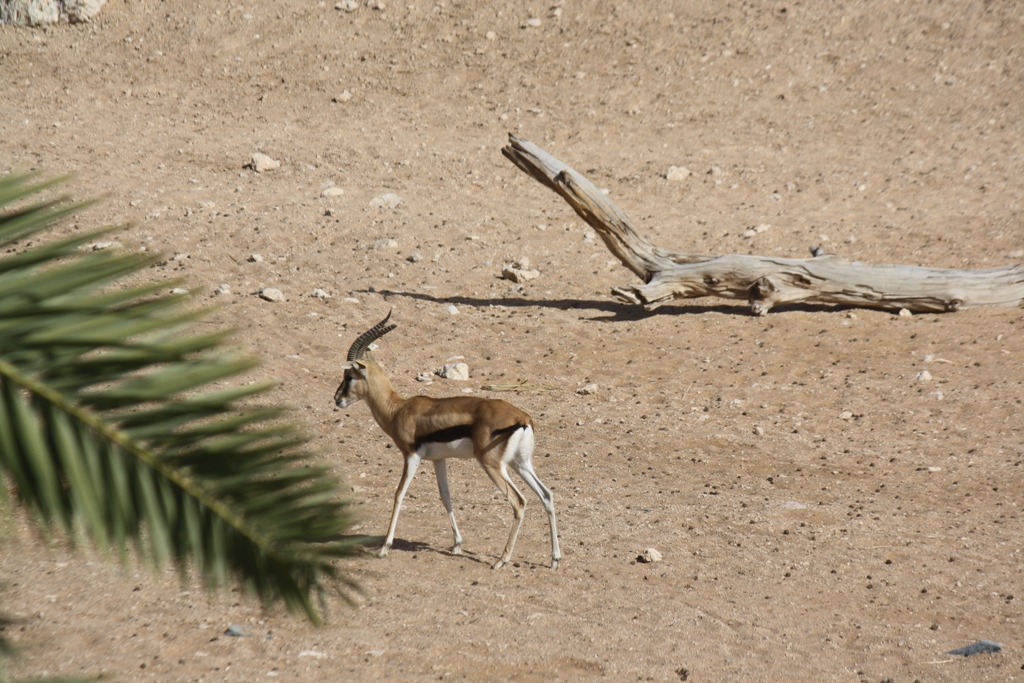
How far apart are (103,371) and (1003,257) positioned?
12136 mm

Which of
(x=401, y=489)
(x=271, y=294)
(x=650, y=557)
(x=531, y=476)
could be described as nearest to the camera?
(x=650, y=557)

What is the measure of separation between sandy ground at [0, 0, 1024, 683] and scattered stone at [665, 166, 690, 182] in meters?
0.15

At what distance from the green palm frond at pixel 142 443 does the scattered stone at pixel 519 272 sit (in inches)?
417

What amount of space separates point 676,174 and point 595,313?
444 cm

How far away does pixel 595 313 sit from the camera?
11227mm

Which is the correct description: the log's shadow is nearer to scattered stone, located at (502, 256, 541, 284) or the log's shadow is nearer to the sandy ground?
the sandy ground

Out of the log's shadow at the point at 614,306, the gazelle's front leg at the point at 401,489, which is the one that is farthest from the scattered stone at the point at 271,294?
the gazelle's front leg at the point at 401,489

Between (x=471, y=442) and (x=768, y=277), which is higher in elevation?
(x=768, y=277)

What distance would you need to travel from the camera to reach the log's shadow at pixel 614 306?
11047 mm

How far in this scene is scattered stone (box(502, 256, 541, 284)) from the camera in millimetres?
12016

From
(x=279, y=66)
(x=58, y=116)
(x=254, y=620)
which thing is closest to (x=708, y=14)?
(x=279, y=66)

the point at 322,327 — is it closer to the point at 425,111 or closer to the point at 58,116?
the point at 425,111

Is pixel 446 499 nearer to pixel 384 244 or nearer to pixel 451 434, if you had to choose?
pixel 451 434

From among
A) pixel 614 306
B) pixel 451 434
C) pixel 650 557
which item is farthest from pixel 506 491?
pixel 614 306
